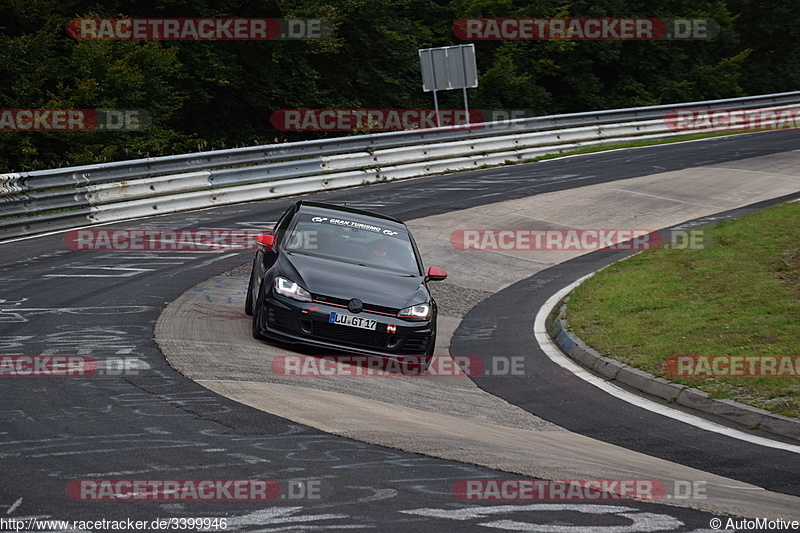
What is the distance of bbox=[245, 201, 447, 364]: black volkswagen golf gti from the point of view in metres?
9.41

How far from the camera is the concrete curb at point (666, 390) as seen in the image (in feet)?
25.1

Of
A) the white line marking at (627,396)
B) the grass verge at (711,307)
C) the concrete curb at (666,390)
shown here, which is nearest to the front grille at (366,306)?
the white line marking at (627,396)

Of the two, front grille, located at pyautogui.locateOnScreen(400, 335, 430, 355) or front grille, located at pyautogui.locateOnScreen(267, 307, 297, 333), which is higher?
front grille, located at pyautogui.locateOnScreen(267, 307, 297, 333)

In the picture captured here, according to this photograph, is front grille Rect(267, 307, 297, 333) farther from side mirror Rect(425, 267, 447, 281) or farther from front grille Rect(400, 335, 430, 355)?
side mirror Rect(425, 267, 447, 281)

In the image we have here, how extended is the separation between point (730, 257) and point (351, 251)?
7095 mm

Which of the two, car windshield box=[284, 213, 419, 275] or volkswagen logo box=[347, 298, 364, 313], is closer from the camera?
volkswagen logo box=[347, 298, 364, 313]

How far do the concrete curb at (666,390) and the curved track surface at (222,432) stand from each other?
0.51 m

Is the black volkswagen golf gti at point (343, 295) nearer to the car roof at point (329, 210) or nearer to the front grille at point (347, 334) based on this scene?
the front grille at point (347, 334)

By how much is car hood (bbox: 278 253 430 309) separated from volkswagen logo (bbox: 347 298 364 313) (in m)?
0.06

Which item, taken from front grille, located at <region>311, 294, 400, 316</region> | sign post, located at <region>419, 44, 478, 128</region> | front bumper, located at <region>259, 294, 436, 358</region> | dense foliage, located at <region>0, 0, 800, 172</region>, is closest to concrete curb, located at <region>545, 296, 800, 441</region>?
front bumper, located at <region>259, 294, 436, 358</region>

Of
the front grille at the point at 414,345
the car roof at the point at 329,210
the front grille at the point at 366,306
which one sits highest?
the car roof at the point at 329,210

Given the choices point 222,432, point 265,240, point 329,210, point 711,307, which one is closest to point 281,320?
point 265,240

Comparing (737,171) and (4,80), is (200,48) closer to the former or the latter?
(4,80)

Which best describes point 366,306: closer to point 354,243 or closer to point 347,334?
point 347,334
